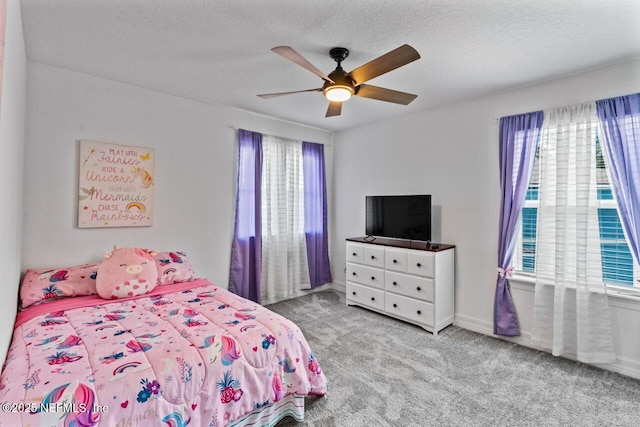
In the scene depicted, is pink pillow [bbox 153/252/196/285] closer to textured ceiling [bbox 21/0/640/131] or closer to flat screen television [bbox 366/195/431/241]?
textured ceiling [bbox 21/0/640/131]

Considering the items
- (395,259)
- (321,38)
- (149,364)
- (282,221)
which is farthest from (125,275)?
(395,259)

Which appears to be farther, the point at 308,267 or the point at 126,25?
the point at 308,267

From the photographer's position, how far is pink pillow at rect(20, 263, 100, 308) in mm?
2232

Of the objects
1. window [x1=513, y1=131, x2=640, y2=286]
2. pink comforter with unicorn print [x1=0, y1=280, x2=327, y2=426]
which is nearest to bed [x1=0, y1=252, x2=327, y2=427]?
pink comforter with unicorn print [x1=0, y1=280, x2=327, y2=426]

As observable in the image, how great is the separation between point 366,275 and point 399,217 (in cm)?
85

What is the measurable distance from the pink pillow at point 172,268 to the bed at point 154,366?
445mm

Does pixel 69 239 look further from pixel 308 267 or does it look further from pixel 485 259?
pixel 485 259

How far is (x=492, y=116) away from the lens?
3.17m

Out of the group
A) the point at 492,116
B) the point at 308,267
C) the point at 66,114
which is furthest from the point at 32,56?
the point at 492,116

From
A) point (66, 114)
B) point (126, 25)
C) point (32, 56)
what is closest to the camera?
point (126, 25)

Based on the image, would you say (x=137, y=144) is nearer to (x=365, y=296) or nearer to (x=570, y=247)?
(x=365, y=296)

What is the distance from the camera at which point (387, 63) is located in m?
1.92

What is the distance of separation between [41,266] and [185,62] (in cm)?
212

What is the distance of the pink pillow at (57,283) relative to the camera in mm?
2232
